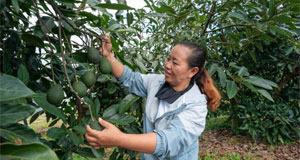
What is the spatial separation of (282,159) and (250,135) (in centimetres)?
69

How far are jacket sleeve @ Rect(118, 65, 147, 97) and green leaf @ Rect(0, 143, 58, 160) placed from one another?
0.98m

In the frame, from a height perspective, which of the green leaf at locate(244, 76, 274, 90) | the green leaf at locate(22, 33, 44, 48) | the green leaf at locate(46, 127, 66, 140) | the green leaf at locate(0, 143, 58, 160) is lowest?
the green leaf at locate(244, 76, 274, 90)

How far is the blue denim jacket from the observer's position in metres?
0.92

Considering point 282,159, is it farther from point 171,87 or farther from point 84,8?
point 84,8

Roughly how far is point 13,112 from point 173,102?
78cm

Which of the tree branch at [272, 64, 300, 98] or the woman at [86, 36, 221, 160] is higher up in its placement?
the woman at [86, 36, 221, 160]

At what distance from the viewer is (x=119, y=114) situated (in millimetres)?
1021

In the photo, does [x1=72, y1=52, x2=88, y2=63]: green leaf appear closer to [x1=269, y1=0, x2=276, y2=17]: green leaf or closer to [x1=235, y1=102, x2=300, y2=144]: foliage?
[x1=269, y1=0, x2=276, y2=17]: green leaf

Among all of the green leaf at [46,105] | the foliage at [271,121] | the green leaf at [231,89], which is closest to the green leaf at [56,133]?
the green leaf at [46,105]

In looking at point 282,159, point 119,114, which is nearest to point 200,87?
point 119,114

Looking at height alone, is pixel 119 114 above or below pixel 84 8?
below

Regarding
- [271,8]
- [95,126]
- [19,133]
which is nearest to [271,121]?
[271,8]

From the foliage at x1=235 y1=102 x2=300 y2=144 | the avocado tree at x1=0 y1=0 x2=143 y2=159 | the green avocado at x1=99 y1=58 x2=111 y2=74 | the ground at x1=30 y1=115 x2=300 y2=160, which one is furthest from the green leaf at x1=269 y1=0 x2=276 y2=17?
the foliage at x1=235 y1=102 x2=300 y2=144

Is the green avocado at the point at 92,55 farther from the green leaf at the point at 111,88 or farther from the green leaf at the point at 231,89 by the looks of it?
the green leaf at the point at 231,89
